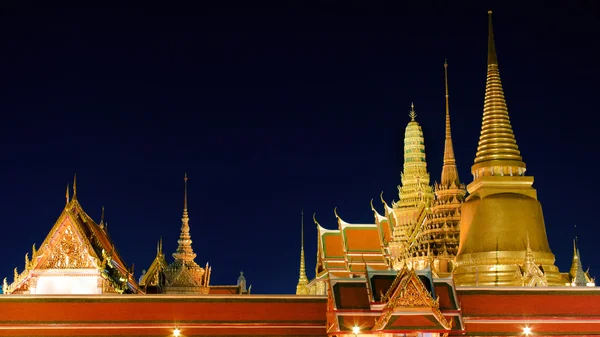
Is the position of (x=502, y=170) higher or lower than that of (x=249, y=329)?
higher

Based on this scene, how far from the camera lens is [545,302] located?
24.6 m

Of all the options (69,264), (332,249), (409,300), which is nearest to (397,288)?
(409,300)

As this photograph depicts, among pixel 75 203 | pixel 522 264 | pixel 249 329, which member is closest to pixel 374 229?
pixel 522 264

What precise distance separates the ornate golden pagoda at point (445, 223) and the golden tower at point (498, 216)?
265 centimetres

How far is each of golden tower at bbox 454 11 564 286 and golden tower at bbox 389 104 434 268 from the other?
5.74m

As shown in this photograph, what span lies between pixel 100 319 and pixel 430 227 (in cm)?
1976

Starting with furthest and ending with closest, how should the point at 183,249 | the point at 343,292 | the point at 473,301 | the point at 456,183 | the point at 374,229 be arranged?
the point at 374,229 → the point at 456,183 → the point at 183,249 → the point at 473,301 → the point at 343,292

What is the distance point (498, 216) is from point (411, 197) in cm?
1521

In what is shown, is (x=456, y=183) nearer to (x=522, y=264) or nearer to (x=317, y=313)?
(x=522, y=264)

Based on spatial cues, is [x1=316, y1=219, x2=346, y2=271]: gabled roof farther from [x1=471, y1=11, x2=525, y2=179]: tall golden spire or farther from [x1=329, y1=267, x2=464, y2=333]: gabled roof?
[x1=329, y1=267, x2=464, y2=333]: gabled roof

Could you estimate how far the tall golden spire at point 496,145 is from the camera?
35844 millimetres

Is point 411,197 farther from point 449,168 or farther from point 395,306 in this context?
Answer: point 395,306

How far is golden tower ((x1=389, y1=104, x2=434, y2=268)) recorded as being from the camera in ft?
147

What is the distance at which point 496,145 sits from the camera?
3600 cm
